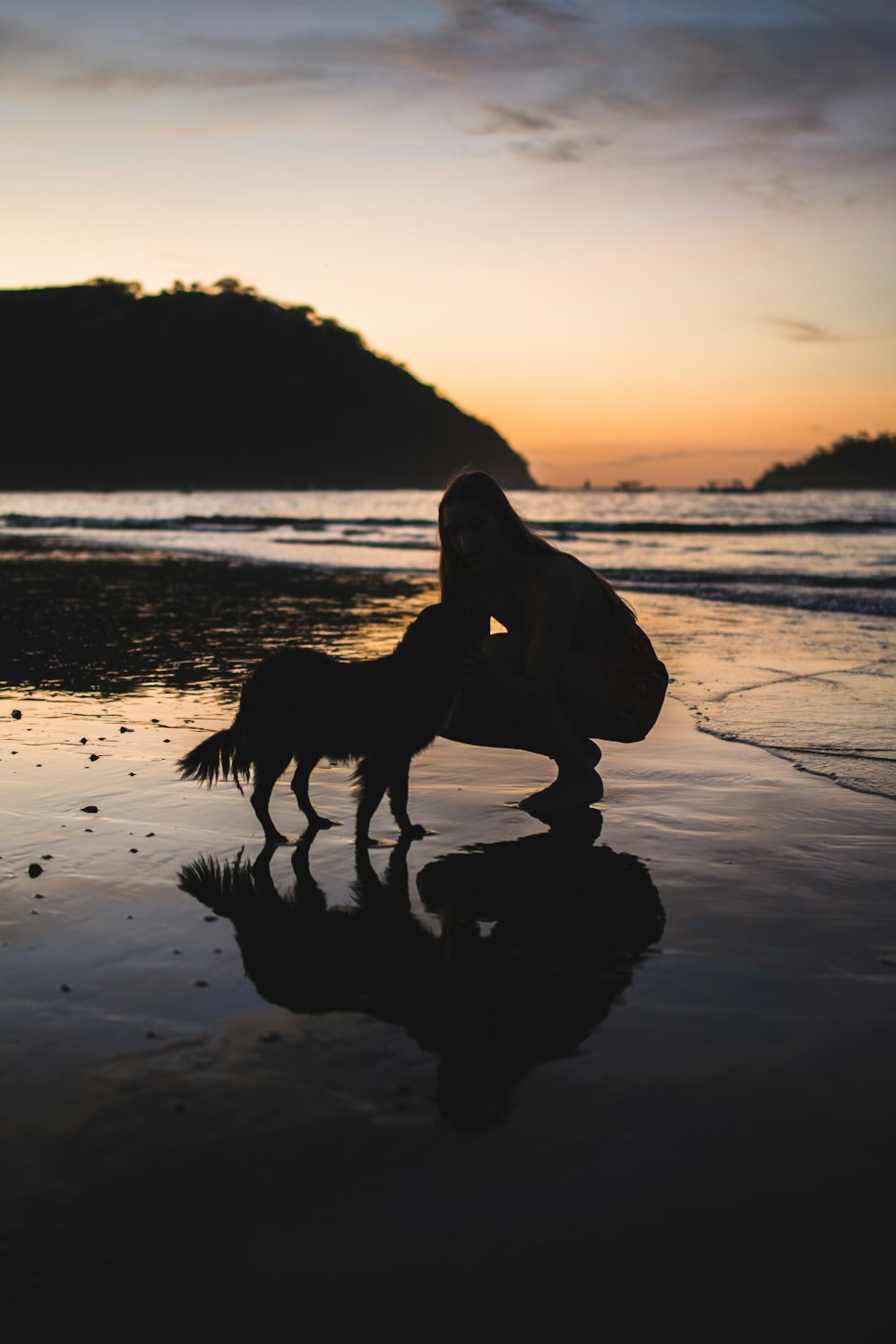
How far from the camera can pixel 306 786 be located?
4.29m

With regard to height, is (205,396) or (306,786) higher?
(205,396)

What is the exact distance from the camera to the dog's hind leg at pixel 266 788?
412 cm

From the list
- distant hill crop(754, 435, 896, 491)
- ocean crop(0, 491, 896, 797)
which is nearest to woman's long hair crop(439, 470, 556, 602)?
ocean crop(0, 491, 896, 797)

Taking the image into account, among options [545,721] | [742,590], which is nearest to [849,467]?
[742,590]

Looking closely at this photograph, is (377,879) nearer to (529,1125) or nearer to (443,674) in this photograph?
(443,674)

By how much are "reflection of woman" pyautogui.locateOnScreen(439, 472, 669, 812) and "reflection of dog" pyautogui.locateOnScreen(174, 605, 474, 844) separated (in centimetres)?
44

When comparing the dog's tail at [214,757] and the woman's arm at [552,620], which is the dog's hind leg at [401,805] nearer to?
the dog's tail at [214,757]

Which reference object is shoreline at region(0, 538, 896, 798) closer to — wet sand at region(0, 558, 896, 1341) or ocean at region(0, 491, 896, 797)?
ocean at region(0, 491, 896, 797)

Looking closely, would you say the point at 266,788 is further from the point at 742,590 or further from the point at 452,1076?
the point at 742,590

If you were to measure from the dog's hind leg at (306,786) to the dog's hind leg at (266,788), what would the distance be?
0.07 m

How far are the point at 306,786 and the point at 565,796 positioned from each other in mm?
1232

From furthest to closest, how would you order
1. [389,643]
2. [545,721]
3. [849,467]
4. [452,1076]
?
[849,467], [389,643], [545,721], [452,1076]

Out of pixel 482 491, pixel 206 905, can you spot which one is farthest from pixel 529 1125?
pixel 482 491

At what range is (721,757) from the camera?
560cm
